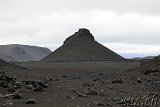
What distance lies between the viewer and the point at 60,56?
117438 mm

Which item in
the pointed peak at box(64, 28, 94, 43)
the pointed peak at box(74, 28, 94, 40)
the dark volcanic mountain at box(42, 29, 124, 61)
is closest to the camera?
the dark volcanic mountain at box(42, 29, 124, 61)

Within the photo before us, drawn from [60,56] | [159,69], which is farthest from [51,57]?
[159,69]

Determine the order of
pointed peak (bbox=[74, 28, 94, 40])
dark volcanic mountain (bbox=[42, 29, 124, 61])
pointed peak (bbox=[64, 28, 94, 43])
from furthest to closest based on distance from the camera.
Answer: pointed peak (bbox=[74, 28, 94, 40]) → pointed peak (bbox=[64, 28, 94, 43]) → dark volcanic mountain (bbox=[42, 29, 124, 61])

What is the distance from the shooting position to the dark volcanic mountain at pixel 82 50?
11300cm

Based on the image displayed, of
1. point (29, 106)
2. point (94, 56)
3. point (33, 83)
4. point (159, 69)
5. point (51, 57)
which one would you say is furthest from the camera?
point (51, 57)

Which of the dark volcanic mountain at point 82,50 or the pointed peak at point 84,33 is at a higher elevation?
the pointed peak at point 84,33

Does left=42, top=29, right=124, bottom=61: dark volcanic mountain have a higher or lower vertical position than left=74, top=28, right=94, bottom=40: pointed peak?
lower

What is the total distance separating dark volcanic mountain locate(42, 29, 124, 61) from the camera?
113 metres

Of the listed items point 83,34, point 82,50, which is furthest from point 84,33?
point 82,50

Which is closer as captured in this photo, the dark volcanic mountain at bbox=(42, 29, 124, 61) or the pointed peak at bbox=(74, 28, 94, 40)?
the dark volcanic mountain at bbox=(42, 29, 124, 61)

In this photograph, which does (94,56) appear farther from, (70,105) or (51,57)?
(70,105)

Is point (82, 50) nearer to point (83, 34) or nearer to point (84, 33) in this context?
point (83, 34)

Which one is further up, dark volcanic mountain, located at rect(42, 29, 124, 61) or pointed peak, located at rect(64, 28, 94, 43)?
pointed peak, located at rect(64, 28, 94, 43)

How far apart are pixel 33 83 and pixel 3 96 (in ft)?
12.8
